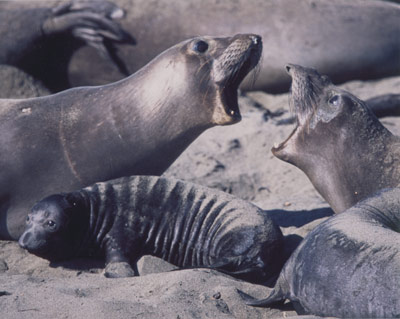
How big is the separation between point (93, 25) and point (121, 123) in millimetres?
2859

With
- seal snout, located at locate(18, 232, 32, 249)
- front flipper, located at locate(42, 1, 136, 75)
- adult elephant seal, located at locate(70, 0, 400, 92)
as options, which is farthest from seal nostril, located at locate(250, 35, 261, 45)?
front flipper, located at locate(42, 1, 136, 75)

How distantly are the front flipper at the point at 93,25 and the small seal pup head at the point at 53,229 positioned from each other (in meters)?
3.33

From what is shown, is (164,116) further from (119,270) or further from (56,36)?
(56,36)

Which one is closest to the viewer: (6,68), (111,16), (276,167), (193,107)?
(193,107)

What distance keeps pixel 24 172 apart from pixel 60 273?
809mm


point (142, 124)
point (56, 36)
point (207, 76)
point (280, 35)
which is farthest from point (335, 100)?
point (56, 36)

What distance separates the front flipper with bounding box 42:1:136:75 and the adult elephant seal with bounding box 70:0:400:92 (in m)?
0.11

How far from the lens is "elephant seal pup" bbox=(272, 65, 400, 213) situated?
416cm

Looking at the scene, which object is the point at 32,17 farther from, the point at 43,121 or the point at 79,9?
the point at 43,121

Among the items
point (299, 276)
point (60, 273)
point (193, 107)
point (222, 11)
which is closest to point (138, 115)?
point (193, 107)

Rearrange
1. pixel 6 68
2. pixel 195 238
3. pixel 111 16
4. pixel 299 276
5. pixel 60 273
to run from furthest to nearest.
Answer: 1. pixel 111 16
2. pixel 6 68
3. pixel 195 238
4. pixel 60 273
5. pixel 299 276

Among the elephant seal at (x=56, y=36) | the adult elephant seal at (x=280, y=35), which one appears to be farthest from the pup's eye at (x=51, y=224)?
the adult elephant seal at (x=280, y=35)

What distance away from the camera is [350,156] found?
164 inches

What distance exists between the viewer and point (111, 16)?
23.5 feet
